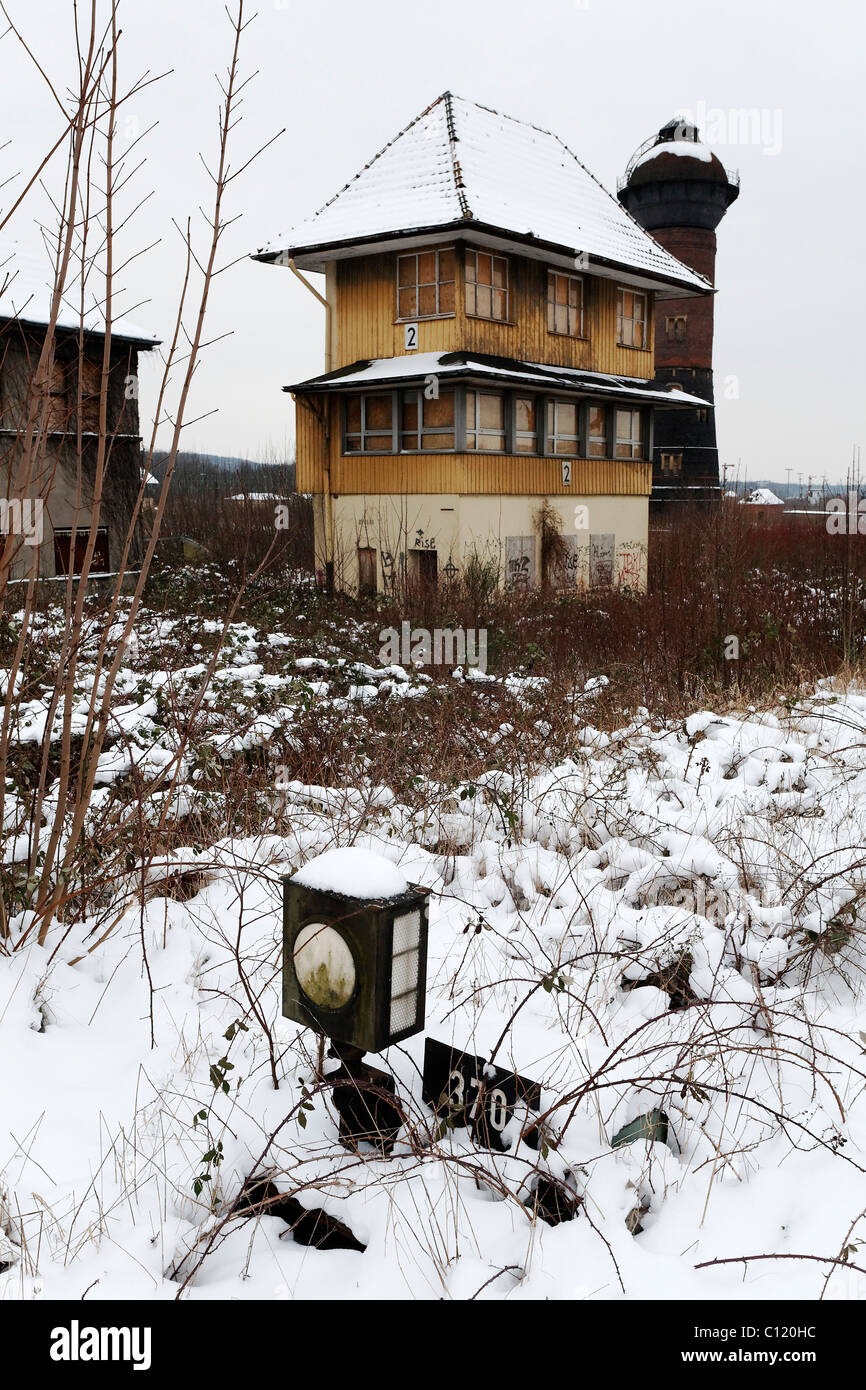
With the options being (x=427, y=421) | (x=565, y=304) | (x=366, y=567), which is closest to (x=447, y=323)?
(x=427, y=421)

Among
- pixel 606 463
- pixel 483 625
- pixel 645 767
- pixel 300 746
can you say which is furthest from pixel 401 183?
pixel 645 767

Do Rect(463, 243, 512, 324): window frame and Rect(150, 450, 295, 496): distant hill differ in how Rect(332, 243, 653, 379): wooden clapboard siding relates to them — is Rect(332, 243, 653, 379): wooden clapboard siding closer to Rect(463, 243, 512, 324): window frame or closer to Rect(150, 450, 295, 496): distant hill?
Rect(463, 243, 512, 324): window frame

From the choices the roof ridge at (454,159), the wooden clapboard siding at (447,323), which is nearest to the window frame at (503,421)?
the wooden clapboard siding at (447,323)

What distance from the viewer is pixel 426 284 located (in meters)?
19.4

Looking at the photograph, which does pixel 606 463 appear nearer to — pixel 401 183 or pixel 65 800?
pixel 401 183

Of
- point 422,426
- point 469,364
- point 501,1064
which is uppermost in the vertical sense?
point 469,364

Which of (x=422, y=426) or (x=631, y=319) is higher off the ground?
(x=631, y=319)

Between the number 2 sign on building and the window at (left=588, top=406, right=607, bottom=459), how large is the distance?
20606 mm

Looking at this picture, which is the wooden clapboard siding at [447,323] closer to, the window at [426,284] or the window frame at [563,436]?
the window at [426,284]

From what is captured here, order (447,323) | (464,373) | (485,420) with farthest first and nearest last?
(485,420)
(447,323)
(464,373)

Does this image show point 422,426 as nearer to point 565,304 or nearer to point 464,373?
point 464,373

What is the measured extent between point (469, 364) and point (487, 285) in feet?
7.73

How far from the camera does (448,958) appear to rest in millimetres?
4008

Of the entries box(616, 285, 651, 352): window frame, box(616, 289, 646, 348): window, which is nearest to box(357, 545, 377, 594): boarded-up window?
box(616, 285, 651, 352): window frame
